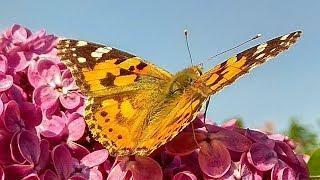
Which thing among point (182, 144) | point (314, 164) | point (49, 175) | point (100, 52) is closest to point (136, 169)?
point (182, 144)

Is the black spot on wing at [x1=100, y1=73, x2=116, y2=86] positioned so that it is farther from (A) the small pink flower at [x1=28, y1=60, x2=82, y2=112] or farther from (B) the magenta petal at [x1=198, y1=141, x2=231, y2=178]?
(B) the magenta petal at [x1=198, y1=141, x2=231, y2=178]

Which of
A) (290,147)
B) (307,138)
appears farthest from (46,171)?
(307,138)

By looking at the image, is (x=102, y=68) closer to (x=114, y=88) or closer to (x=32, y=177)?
(x=114, y=88)

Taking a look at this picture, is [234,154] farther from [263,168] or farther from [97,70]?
[97,70]

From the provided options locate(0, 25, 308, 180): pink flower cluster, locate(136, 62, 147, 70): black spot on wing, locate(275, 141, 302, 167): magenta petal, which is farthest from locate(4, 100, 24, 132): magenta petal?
locate(275, 141, 302, 167): magenta petal

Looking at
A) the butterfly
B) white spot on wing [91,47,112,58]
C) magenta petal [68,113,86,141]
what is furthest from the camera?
white spot on wing [91,47,112,58]

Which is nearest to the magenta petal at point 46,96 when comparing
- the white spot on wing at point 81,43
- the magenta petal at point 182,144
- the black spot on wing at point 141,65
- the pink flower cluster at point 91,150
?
the pink flower cluster at point 91,150
